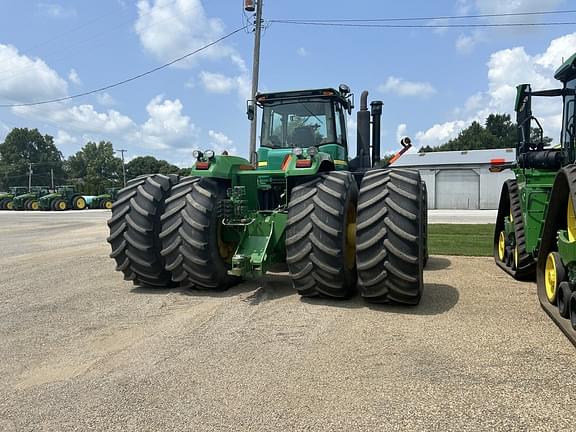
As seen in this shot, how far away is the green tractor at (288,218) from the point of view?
4961mm

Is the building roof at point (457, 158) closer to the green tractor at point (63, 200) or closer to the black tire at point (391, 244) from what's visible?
the green tractor at point (63, 200)

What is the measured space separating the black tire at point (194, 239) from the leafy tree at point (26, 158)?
9623cm

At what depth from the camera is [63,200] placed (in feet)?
123

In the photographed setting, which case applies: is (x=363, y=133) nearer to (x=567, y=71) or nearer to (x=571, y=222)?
(x=567, y=71)

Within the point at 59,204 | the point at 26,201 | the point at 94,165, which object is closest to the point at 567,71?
the point at 59,204

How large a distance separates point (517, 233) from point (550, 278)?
2.13 m

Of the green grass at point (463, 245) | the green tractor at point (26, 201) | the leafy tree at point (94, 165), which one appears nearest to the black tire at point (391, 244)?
the green grass at point (463, 245)

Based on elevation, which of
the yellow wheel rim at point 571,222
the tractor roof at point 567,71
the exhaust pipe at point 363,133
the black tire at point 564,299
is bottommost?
the black tire at point 564,299

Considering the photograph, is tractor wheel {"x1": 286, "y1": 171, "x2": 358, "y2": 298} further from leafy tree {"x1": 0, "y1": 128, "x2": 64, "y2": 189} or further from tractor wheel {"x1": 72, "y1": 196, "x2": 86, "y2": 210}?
leafy tree {"x1": 0, "y1": 128, "x2": 64, "y2": 189}

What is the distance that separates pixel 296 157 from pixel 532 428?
154 inches

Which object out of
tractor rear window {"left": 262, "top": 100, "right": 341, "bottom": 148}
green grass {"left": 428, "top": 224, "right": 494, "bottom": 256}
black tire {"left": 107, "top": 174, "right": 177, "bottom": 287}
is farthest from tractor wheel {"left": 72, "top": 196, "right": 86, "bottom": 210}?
black tire {"left": 107, "top": 174, "right": 177, "bottom": 287}

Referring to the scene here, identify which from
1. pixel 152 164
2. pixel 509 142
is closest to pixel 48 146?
pixel 152 164

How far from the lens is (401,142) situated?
8.22m

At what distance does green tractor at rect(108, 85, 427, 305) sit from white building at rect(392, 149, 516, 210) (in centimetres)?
3265
